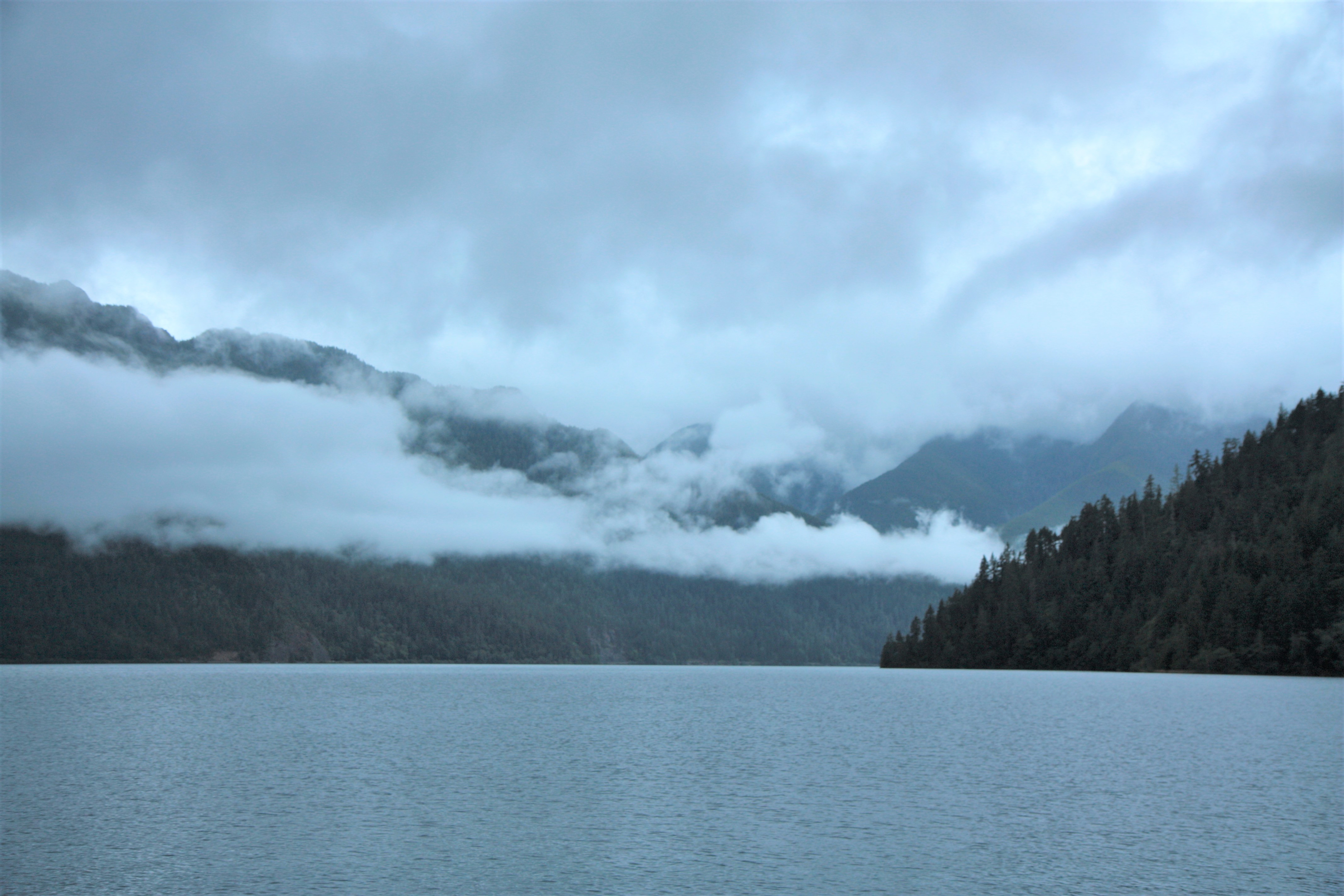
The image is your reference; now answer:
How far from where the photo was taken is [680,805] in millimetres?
57750

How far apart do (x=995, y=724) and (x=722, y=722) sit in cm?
3046

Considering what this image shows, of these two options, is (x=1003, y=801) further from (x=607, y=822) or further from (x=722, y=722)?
(x=722, y=722)

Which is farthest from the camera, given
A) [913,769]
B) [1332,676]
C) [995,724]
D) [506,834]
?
[1332,676]

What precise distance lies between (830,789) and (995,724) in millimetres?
49915

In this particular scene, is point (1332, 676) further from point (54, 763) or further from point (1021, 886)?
point (54, 763)

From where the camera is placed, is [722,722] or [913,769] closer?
[913,769]

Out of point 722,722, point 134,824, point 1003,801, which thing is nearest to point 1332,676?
point 722,722

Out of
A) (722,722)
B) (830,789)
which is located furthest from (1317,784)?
(722,722)

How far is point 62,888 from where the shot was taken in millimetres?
38719

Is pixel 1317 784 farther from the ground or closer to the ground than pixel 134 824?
farther from the ground

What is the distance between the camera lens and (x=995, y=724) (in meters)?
106

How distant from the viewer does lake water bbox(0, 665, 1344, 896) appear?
41.7 meters

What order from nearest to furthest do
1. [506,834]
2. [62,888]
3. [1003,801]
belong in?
[62,888] < [506,834] < [1003,801]

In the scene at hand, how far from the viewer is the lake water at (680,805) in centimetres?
4172
